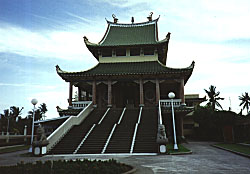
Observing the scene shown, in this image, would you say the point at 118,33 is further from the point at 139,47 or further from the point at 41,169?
the point at 41,169

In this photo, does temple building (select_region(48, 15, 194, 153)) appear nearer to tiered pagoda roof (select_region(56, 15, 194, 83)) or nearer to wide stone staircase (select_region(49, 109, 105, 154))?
tiered pagoda roof (select_region(56, 15, 194, 83))

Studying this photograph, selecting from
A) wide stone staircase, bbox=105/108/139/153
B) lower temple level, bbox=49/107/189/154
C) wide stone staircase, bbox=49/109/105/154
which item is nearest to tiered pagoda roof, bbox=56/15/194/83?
lower temple level, bbox=49/107/189/154

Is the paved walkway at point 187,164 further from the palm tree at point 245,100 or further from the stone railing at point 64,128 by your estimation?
the palm tree at point 245,100

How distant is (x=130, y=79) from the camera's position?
25062mm

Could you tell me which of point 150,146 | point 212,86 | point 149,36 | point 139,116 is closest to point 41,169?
point 150,146

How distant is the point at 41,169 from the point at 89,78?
759 inches

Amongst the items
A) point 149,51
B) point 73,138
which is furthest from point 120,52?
point 73,138

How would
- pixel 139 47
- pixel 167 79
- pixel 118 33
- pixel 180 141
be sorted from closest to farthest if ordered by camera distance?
pixel 180 141, pixel 167 79, pixel 139 47, pixel 118 33

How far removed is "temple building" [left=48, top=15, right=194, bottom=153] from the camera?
22.6m

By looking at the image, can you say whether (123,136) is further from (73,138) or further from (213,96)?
(213,96)

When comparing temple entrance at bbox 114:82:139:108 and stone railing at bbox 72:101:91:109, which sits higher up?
temple entrance at bbox 114:82:139:108

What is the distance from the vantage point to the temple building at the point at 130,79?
22625mm

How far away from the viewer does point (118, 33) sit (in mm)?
33562

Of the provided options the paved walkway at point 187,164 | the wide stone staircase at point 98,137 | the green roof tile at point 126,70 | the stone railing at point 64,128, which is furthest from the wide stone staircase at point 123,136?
the green roof tile at point 126,70
